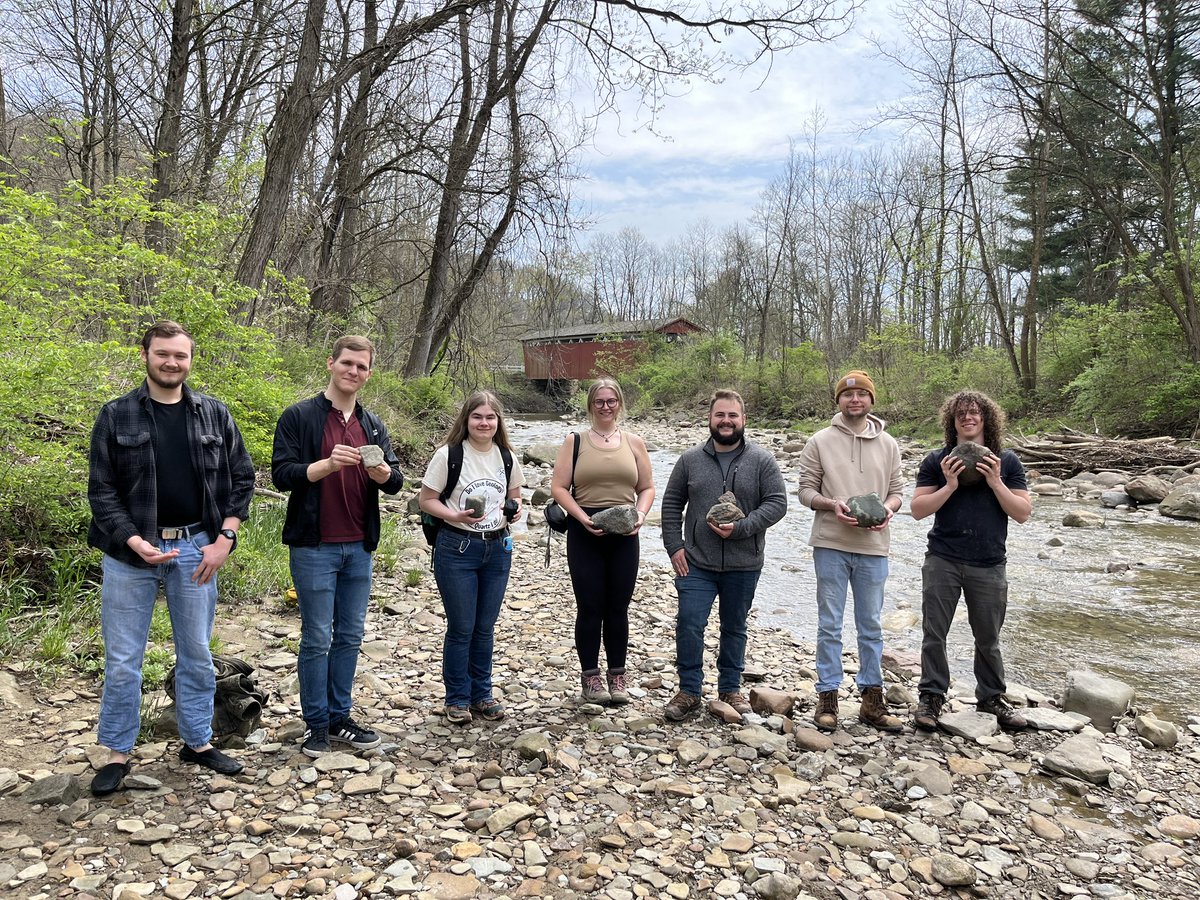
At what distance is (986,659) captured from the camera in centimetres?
459

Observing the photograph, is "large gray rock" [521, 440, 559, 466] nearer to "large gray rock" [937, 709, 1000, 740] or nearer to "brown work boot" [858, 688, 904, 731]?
"brown work boot" [858, 688, 904, 731]

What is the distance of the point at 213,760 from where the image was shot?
3.60m

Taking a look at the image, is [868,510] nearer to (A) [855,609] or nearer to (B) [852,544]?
(B) [852,544]

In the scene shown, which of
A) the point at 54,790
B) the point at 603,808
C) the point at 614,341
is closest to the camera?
the point at 54,790

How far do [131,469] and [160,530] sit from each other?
0.30 metres

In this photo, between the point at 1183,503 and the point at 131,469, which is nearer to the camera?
the point at 131,469

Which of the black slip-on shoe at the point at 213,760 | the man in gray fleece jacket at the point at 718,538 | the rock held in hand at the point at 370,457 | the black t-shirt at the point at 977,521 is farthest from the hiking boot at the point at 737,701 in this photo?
the black slip-on shoe at the point at 213,760

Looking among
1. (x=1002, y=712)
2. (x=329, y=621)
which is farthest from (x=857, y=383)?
(x=329, y=621)

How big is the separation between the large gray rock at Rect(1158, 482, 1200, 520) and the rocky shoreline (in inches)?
332

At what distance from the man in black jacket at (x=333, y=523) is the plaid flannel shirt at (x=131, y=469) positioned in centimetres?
32

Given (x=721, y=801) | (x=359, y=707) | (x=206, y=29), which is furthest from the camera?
(x=206, y=29)

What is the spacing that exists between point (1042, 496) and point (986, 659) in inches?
437

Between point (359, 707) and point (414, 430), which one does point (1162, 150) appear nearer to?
point (414, 430)

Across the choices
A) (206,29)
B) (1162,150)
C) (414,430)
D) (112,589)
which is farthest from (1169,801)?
(1162,150)
